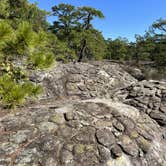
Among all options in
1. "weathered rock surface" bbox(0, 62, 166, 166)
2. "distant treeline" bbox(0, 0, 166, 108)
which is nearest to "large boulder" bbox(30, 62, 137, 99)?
"distant treeline" bbox(0, 0, 166, 108)

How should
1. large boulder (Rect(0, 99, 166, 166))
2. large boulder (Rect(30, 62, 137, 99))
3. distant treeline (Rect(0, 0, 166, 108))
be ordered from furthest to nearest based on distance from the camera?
large boulder (Rect(30, 62, 137, 99)), large boulder (Rect(0, 99, 166, 166)), distant treeline (Rect(0, 0, 166, 108))

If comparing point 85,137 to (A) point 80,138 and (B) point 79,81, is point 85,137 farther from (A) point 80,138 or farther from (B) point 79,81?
(B) point 79,81

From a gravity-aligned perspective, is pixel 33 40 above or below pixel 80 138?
above

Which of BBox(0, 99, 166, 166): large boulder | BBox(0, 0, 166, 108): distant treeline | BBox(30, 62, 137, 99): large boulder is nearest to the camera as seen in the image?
BBox(0, 0, 166, 108): distant treeline

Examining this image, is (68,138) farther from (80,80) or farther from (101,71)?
(101,71)

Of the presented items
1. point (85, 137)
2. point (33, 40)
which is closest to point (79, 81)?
point (85, 137)

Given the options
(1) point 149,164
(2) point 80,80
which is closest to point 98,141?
(1) point 149,164

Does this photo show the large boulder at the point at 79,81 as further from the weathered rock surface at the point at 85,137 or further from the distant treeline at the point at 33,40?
the weathered rock surface at the point at 85,137

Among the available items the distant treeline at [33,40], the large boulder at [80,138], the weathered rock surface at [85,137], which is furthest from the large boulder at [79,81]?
the large boulder at [80,138]

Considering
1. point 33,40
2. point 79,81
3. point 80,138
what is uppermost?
point 33,40

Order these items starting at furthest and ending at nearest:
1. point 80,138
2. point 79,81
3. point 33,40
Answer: point 79,81 < point 80,138 < point 33,40

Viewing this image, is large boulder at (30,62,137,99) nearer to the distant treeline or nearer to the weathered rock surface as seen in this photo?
the distant treeline

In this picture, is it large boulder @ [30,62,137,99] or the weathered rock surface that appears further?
large boulder @ [30,62,137,99]

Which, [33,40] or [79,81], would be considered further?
[79,81]
